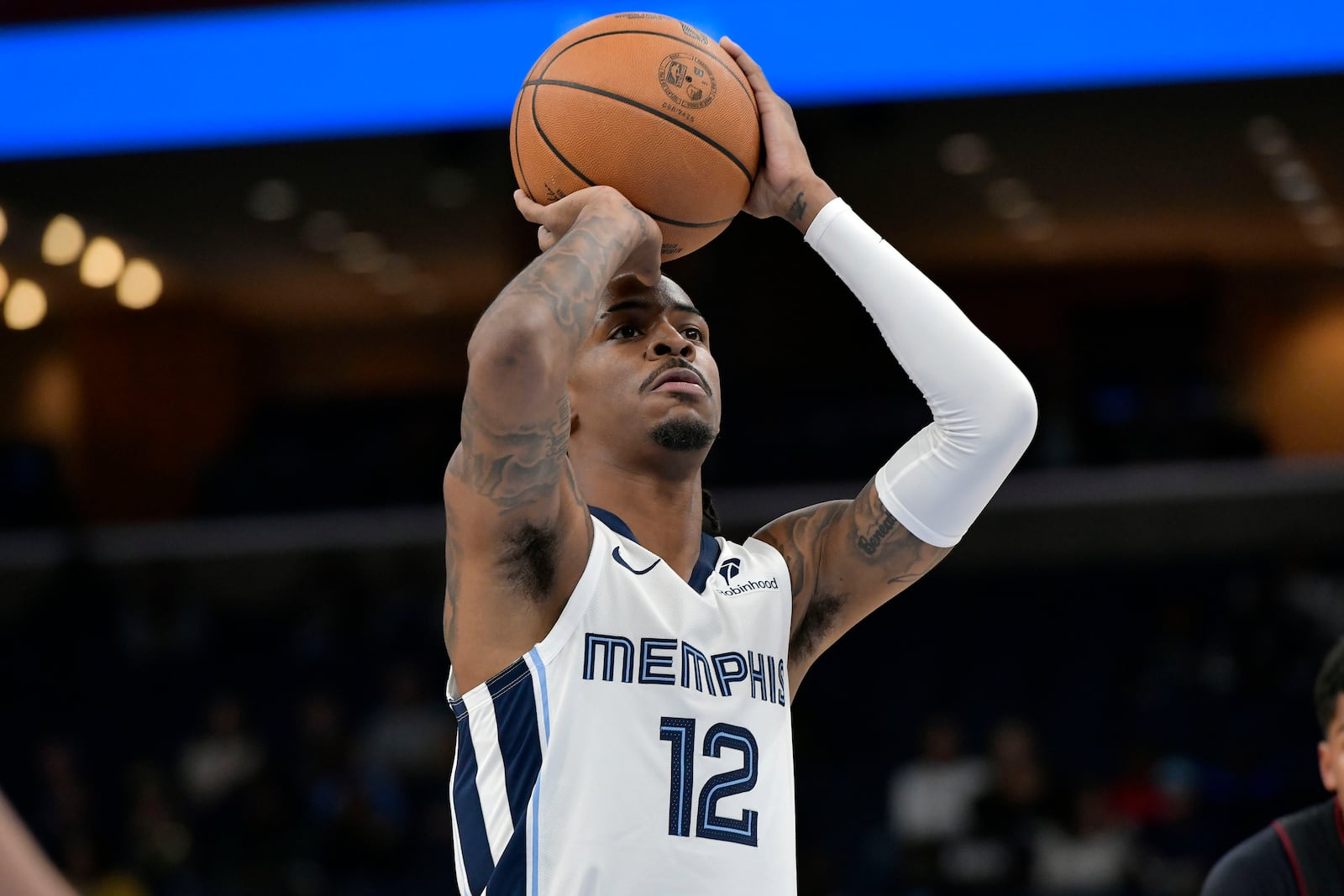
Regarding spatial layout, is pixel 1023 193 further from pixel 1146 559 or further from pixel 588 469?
pixel 588 469

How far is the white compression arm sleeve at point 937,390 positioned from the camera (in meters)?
3.00

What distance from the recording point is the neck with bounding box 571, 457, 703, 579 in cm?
299

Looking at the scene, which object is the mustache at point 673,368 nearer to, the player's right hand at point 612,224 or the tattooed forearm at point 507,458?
the player's right hand at point 612,224

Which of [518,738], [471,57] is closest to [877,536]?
[518,738]

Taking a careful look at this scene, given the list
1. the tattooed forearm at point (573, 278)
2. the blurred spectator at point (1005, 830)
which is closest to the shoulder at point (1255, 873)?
the tattooed forearm at point (573, 278)

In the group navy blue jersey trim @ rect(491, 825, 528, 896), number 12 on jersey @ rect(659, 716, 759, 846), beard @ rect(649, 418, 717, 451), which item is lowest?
navy blue jersey trim @ rect(491, 825, 528, 896)

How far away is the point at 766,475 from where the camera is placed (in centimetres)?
1143

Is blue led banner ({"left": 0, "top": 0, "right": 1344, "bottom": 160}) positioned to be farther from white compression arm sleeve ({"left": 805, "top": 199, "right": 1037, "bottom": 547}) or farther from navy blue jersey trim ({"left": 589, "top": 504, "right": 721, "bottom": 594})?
navy blue jersey trim ({"left": 589, "top": 504, "right": 721, "bottom": 594})

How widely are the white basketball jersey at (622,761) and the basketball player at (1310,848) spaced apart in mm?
1203

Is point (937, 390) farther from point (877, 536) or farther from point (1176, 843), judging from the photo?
point (1176, 843)

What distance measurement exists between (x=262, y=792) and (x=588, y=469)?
845cm

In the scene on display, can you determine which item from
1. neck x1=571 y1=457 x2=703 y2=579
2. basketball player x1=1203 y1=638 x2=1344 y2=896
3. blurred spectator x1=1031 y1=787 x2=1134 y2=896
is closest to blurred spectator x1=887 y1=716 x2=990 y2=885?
blurred spectator x1=1031 y1=787 x2=1134 y2=896

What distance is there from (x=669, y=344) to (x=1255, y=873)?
1.79m

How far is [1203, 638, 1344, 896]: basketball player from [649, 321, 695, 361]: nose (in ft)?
5.55
